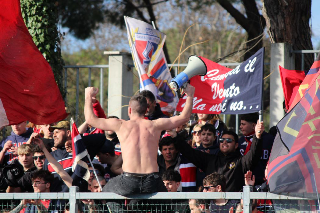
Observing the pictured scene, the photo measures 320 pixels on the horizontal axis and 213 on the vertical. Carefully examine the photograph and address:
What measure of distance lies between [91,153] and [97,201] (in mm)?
1270

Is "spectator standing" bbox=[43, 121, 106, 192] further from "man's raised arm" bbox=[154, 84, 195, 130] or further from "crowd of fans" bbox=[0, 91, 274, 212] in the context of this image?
"man's raised arm" bbox=[154, 84, 195, 130]

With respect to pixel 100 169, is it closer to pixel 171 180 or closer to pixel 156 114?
pixel 171 180

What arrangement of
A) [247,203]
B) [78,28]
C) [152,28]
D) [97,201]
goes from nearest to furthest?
[247,203] → [97,201] → [152,28] → [78,28]

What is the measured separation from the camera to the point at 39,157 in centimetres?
831

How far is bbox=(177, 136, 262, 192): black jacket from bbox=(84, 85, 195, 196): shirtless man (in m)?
1.14

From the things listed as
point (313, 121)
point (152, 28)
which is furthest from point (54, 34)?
point (313, 121)

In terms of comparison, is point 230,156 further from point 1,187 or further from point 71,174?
point 1,187

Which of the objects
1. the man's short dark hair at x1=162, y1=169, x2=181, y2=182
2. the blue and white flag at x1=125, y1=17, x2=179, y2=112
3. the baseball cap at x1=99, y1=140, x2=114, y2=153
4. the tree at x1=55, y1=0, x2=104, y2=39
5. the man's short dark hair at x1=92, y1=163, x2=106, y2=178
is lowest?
the man's short dark hair at x1=162, y1=169, x2=181, y2=182

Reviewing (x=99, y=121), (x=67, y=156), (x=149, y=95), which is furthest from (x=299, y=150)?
(x=67, y=156)

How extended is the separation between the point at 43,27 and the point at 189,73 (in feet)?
14.3

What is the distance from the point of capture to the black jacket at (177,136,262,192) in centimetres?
742

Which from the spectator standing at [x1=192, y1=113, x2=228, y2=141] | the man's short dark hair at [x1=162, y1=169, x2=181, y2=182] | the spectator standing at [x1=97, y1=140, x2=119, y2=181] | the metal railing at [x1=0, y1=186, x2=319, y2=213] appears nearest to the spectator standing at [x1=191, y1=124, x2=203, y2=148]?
the spectator standing at [x1=192, y1=113, x2=228, y2=141]

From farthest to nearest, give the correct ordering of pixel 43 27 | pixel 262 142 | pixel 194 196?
pixel 43 27, pixel 262 142, pixel 194 196

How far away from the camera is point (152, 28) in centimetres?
941
